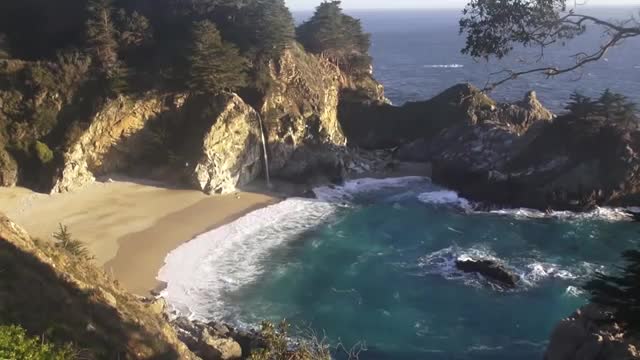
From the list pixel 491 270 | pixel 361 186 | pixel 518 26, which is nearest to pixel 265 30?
pixel 361 186

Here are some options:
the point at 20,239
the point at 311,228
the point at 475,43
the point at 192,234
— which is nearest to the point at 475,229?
the point at 311,228

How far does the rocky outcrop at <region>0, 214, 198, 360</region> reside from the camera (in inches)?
672

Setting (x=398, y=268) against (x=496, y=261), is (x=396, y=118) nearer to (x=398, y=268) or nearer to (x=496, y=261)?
(x=398, y=268)

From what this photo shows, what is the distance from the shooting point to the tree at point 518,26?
15328 millimetres

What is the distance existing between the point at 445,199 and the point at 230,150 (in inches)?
610

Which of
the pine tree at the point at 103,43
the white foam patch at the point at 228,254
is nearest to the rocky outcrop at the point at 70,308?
the white foam patch at the point at 228,254

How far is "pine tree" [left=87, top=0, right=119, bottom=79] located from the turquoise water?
15058 millimetres

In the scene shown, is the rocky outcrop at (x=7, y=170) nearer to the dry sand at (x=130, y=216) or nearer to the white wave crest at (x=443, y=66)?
the dry sand at (x=130, y=216)

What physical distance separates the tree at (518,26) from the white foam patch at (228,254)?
17.5m

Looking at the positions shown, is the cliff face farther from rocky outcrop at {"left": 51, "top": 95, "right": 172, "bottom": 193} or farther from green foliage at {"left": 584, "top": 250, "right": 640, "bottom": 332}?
green foliage at {"left": 584, "top": 250, "right": 640, "bottom": 332}

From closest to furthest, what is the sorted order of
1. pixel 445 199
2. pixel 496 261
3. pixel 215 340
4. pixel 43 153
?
pixel 215 340
pixel 496 261
pixel 43 153
pixel 445 199

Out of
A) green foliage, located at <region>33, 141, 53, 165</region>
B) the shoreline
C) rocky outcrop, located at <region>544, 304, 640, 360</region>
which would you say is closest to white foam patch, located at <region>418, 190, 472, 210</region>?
the shoreline

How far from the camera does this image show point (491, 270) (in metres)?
32.3

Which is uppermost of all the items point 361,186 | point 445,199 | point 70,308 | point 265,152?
point 70,308
